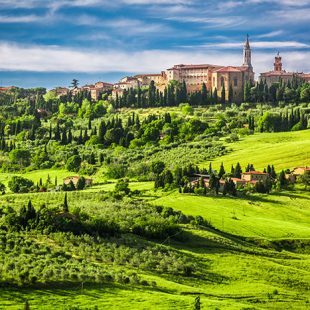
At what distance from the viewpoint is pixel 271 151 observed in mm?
133750

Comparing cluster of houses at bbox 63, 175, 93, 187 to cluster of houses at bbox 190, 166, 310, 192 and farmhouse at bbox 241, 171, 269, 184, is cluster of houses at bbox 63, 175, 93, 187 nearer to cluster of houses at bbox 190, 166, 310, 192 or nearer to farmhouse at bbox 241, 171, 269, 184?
cluster of houses at bbox 190, 166, 310, 192

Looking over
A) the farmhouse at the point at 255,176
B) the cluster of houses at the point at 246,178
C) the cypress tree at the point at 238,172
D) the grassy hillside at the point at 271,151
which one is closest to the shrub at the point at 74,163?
the grassy hillside at the point at 271,151

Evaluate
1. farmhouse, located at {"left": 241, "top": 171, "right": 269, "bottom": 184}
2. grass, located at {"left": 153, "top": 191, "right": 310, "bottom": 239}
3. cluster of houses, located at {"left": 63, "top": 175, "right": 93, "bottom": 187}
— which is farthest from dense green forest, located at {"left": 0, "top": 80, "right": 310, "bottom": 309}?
farmhouse, located at {"left": 241, "top": 171, "right": 269, "bottom": 184}

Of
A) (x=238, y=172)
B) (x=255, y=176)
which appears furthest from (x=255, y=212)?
(x=238, y=172)

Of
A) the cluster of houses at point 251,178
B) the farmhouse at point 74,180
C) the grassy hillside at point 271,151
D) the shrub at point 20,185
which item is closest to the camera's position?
the cluster of houses at point 251,178

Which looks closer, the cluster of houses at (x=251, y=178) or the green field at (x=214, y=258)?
the green field at (x=214, y=258)

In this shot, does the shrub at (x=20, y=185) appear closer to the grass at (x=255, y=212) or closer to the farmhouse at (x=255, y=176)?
the grass at (x=255, y=212)

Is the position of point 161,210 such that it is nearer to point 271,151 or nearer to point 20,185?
point 20,185

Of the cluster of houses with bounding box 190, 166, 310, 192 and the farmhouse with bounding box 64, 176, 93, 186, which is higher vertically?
the cluster of houses with bounding box 190, 166, 310, 192

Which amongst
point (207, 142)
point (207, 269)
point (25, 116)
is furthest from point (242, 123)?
point (207, 269)

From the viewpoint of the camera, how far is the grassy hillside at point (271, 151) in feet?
415

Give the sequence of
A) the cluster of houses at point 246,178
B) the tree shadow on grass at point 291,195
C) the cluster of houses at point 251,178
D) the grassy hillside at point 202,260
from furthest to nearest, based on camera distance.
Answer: the cluster of houses at point 246,178, the cluster of houses at point 251,178, the tree shadow on grass at point 291,195, the grassy hillside at point 202,260

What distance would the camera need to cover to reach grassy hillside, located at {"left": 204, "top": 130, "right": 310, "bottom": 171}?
12642 centimetres

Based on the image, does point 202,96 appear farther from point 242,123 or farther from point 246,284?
point 246,284
